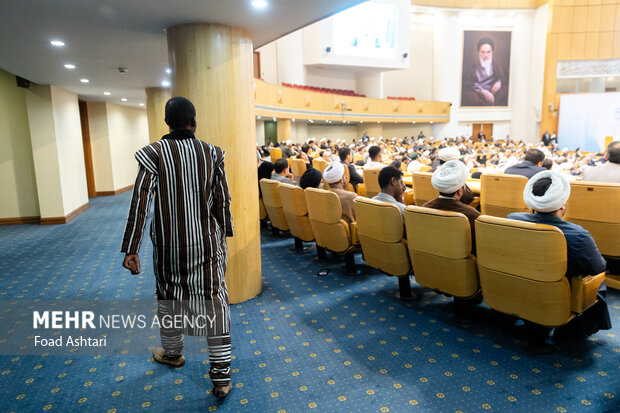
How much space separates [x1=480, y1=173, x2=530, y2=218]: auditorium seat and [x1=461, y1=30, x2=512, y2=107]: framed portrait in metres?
26.3

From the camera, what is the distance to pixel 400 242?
3137 millimetres

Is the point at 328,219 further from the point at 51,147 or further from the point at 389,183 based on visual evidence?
the point at 51,147

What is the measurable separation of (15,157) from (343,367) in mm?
7461

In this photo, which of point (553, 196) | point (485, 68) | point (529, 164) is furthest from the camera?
point (485, 68)

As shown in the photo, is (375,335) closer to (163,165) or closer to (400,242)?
(400,242)

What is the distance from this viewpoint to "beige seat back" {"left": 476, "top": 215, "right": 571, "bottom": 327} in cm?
218

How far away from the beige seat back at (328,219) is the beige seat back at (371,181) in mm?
1960

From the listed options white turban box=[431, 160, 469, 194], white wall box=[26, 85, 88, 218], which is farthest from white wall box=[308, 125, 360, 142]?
white turban box=[431, 160, 469, 194]

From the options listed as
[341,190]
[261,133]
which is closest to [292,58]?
[261,133]

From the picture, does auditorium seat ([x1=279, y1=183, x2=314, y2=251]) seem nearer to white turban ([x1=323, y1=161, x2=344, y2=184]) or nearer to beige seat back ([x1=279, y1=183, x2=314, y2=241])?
beige seat back ([x1=279, y1=183, x2=314, y2=241])

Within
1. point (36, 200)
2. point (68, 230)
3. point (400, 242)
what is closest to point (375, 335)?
point (400, 242)

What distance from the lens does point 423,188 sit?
4.80 metres

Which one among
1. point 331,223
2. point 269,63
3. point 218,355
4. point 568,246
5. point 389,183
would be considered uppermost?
point 269,63

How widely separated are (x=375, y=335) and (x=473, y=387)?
0.77 m
